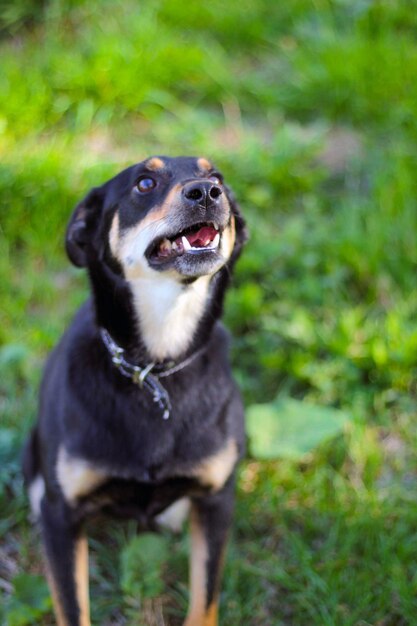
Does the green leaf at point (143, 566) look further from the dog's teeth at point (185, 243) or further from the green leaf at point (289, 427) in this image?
the dog's teeth at point (185, 243)

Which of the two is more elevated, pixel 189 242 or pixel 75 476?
pixel 189 242

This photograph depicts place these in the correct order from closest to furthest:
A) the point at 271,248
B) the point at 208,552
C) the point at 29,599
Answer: the point at 208,552
the point at 29,599
the point at 271,248

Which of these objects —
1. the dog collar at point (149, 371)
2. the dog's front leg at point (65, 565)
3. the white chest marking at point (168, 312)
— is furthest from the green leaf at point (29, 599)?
the white chest marking at point (168, 312)

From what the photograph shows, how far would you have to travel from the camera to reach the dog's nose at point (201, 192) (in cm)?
205

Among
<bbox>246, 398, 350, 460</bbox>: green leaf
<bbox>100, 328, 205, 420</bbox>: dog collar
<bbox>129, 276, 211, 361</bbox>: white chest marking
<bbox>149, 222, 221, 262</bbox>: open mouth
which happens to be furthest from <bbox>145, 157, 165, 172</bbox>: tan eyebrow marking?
<bbox>246, 398, 350, 460</bbox>: green leaf

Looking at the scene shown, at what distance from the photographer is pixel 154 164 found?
89.0 inches

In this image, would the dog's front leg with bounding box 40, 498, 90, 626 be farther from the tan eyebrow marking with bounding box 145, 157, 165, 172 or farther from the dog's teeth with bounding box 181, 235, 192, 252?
the tan eyebrow marking with bounding box 145, 157, 165, 172

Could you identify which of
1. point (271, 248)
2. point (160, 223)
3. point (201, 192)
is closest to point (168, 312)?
point (160, 223)

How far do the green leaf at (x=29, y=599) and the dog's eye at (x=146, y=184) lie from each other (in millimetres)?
1294

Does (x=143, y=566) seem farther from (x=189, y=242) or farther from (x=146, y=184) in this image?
(x=146, y=184)

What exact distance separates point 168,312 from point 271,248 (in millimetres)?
1407

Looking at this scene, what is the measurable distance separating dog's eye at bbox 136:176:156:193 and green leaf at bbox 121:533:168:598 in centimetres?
116

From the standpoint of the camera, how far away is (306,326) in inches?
129

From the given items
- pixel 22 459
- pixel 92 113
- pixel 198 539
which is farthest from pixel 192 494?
pixel 92 113
